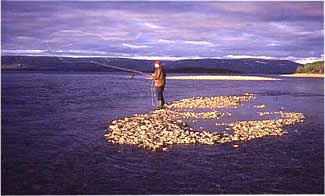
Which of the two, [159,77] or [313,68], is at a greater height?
[313,68]

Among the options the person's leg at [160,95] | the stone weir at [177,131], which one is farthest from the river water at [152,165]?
the person's leg at [160,95]

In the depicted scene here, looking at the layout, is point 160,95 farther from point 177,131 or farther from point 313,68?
point 313,68

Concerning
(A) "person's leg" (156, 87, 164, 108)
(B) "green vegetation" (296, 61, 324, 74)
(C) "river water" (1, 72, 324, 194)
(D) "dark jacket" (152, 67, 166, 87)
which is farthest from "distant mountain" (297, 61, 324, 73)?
(C) "river water" (1, 72, 324, 194)

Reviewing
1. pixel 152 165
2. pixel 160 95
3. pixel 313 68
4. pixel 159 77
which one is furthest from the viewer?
pixel 313 68

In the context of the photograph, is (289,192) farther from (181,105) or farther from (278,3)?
(181,105)

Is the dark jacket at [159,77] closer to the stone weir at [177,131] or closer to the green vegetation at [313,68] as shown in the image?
the stone weir at [177,131]

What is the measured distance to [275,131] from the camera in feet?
55.9

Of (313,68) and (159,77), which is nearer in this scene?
(159,77)

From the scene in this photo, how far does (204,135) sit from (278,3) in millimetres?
5882

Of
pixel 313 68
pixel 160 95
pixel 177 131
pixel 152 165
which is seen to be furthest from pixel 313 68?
pixel 152 165

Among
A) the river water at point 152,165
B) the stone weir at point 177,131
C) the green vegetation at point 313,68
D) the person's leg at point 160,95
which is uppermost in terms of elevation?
the green vegetation at point 313,68

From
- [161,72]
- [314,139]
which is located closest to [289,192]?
[314,139]

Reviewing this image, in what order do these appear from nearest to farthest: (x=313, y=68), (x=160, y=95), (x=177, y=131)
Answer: (x=177, y=131) < (x=160, y=95) < (x=313, y=68)

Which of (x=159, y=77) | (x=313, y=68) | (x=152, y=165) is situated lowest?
(x=152, y=165)
